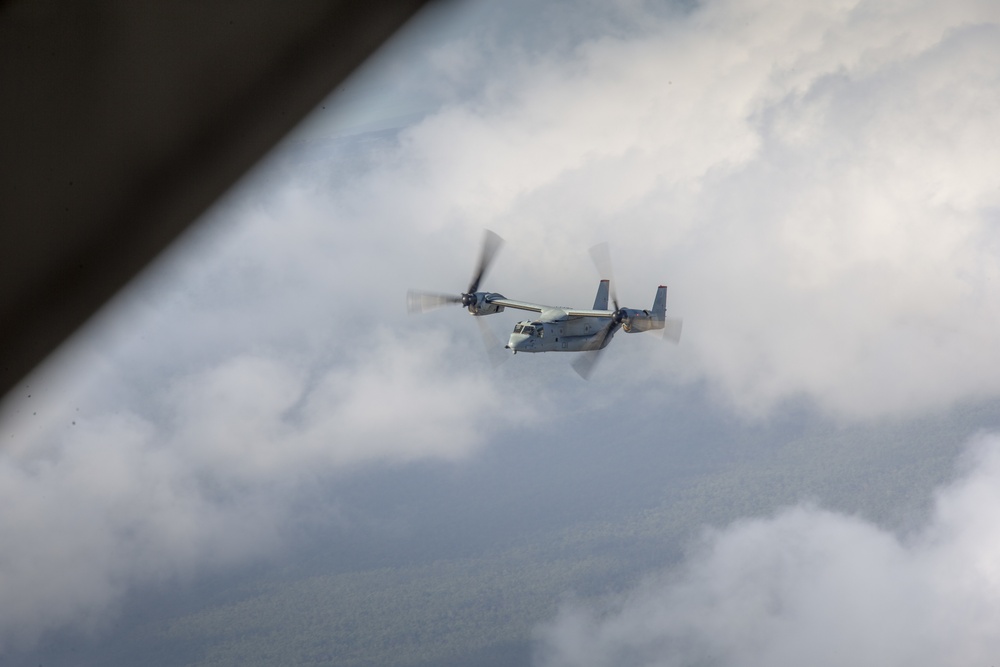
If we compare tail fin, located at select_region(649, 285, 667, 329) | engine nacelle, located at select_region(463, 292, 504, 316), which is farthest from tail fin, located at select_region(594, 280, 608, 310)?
engine nacelle, located at select_region(463, 292, 504, 316)

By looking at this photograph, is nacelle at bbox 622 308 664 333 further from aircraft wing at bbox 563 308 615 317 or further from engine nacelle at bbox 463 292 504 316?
engine nacelle at bbox 463 292 504 316

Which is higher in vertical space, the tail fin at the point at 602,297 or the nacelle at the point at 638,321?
the tail fin at the point at 602,297

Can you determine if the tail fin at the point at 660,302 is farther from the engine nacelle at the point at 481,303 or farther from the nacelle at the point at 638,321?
the engine nacelle at the point at 481,303

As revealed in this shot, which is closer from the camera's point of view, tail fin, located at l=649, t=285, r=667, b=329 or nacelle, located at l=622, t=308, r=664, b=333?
nacelle, located at l=622, t=308, r=664, b=333

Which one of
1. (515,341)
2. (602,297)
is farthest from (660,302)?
(515,341)

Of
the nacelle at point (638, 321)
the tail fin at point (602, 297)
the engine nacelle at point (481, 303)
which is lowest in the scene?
the nacelle at point (638, 321)

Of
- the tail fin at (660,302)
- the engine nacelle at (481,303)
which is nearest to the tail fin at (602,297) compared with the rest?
the tail fin at (660,302)

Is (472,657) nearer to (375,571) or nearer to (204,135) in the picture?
(375,571)

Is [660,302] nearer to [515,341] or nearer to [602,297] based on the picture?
[602,297]

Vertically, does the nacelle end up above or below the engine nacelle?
below
